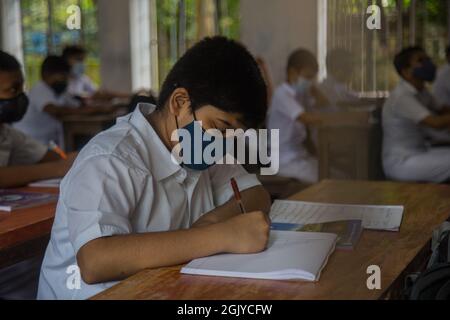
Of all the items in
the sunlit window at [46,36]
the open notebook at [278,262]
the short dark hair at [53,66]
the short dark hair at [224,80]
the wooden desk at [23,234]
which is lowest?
the wooden desk at [23,234]

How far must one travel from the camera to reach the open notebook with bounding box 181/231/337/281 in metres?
1.15

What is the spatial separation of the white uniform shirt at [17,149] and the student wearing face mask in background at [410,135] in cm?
201

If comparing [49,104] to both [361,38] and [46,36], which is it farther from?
[46,36]

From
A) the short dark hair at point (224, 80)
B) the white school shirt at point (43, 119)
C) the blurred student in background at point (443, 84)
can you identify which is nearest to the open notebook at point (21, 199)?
the short dark hair at point (224, 80)

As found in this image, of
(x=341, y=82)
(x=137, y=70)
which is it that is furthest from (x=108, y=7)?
(x=341, y=82)

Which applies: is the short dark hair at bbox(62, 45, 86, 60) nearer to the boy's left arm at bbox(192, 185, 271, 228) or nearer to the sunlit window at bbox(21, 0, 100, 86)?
the sunlit window at bbox(21, 0, 100, 86)

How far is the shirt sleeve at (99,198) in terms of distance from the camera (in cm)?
122

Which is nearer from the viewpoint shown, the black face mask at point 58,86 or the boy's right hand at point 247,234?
the boy's right hand at point 247,234

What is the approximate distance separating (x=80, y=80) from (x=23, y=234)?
6956 mm

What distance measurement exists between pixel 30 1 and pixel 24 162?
747 centimetres

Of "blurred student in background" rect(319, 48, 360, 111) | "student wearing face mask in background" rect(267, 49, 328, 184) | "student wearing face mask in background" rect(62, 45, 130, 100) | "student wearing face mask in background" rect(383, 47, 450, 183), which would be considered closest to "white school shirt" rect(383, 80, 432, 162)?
"student wearing face mask in background" rect(383, 47, 450, 183)

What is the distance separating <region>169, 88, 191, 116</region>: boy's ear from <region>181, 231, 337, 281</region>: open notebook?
0.32m

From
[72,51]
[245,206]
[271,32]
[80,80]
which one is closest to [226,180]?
[245,206]

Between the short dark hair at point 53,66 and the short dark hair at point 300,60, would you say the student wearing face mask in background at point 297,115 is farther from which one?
the short dark hair at point 53,66
